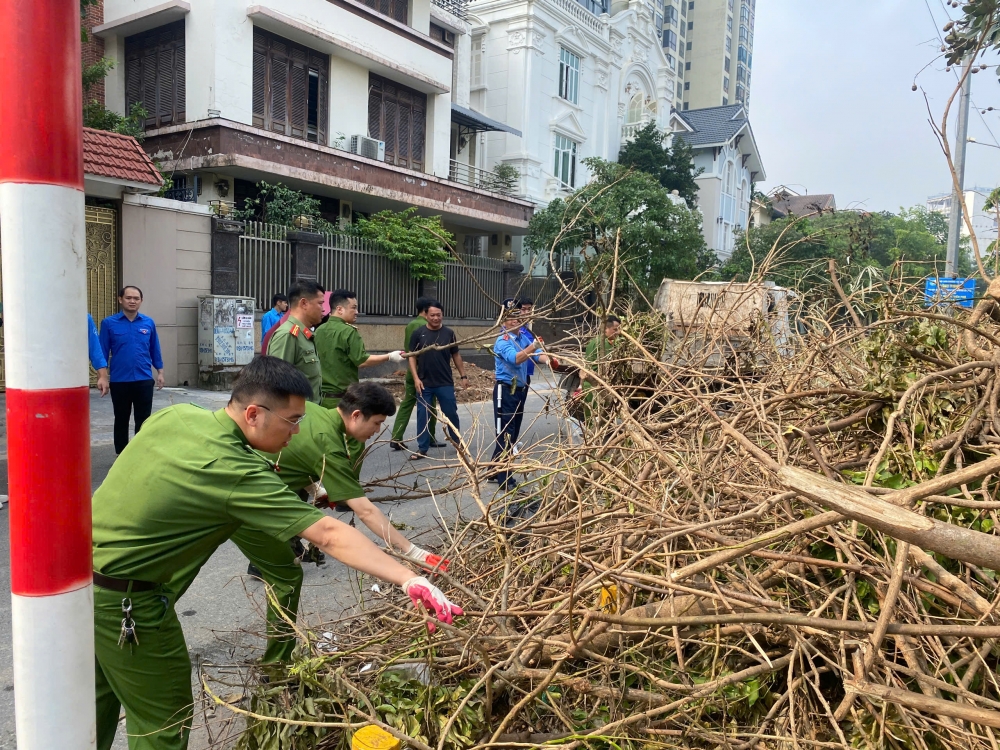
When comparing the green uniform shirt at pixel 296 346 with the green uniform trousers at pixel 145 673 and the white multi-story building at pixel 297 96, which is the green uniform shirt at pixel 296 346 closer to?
the green uniform trousers at pixel 145 673

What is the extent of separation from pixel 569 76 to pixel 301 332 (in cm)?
2286

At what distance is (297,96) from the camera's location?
15.4 meters

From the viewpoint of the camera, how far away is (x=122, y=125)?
13.3 m

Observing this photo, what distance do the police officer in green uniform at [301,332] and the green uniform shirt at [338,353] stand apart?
25cm

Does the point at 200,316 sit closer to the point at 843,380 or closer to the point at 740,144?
the point at 843,380

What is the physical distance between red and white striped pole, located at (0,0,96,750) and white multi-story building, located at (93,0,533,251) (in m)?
12.8

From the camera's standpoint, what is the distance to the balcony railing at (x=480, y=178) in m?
21.3

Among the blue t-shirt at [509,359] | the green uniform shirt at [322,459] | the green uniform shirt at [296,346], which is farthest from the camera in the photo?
the blue t-shirt at [509,359]

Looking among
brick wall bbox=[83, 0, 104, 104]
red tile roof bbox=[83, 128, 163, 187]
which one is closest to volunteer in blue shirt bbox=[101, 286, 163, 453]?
red tile roof bbox=[83, 128, 163, 187]

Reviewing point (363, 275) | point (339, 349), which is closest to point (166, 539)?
point (339, 349)

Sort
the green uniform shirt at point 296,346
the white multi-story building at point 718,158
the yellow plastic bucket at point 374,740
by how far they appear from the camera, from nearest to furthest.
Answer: the yellow plastic bucket at point 374,740 → the green uniform shirt at point 296,346 → the white multi-story building at point 718,158

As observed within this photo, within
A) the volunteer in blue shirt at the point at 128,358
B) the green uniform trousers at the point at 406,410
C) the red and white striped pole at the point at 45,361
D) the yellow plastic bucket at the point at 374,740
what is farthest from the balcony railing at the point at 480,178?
the red and white striped pole at the point at 45,361

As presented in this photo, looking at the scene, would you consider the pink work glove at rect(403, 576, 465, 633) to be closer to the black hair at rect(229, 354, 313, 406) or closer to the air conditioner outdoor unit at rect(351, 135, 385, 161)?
the black hair at rect(229, 354, 313, 406)

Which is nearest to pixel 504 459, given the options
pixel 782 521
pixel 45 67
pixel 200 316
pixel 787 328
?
pixel 782 521
